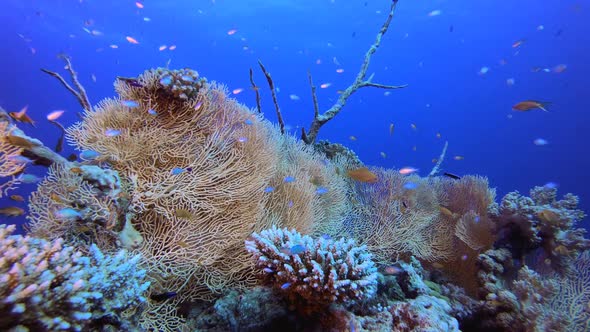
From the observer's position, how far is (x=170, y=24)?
44531 mm

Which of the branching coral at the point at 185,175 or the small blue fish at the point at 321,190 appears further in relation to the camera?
the small blue fish at the point at 321,190

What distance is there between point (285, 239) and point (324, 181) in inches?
77.9

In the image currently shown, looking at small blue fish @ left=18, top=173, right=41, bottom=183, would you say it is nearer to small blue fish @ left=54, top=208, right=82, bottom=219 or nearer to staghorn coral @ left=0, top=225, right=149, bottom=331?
small blue fish @ left=54, top=208, right=82, bottom=219

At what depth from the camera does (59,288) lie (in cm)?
197

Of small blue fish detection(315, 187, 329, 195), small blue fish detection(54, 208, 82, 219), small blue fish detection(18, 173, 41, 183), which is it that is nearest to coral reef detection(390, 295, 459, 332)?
small blue fish detection(315, 187, 329, 195)

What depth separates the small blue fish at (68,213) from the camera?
2877mm

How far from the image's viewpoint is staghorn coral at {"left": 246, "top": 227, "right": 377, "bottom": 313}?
9.68 feet

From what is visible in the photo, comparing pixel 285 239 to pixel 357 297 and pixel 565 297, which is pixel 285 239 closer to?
pixel 357 297

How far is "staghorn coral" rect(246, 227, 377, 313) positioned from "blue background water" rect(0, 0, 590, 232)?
26.6m

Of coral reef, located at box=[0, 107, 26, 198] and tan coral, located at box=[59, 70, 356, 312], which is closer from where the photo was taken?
coral reef, located at box=[0, 107, 26, 198]

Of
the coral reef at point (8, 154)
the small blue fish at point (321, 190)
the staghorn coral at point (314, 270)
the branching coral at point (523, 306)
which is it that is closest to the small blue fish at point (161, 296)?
the staghorn coral at point (314, 270)

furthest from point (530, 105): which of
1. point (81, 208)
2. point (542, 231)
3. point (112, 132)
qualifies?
point (81, 208)

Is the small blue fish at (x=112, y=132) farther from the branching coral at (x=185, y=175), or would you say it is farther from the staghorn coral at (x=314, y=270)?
the staghorn coral at (x=314, y=270)

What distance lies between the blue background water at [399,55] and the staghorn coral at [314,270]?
1046 inches
